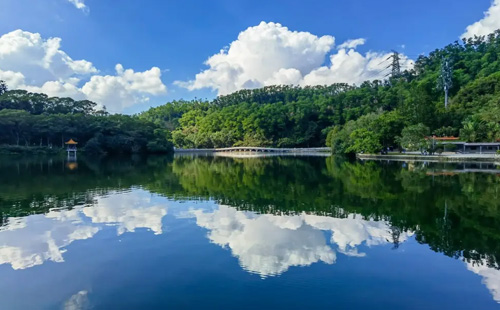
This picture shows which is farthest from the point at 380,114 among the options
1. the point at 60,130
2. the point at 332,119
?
the point at 60,130

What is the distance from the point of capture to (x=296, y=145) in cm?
6819

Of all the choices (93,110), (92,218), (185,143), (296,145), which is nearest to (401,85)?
(296,145)

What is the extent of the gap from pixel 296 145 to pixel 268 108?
41.8 feet

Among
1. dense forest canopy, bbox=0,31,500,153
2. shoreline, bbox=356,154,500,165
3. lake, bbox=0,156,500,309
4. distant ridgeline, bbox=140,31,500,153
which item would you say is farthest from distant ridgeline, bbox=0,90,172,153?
lake, bbox=0,156,500,309

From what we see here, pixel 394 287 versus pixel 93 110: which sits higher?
pixel 93 110

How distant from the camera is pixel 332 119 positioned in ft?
219

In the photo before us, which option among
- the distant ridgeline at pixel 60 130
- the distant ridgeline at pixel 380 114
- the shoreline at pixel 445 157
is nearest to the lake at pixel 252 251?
the shoreline at pixel 445 157

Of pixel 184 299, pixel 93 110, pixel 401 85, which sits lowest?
pixel 184 299

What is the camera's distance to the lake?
17.0ft

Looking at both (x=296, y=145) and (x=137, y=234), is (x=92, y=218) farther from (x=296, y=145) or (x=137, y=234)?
(x=296, y=145)

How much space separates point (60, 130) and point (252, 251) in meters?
51.4

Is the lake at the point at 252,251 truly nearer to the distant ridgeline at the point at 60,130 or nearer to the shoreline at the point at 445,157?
the shoreline at the point at 445,157

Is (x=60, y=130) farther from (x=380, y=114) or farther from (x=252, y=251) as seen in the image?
(x=252, y=251)

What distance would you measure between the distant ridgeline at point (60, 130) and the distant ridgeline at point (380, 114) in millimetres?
18031
